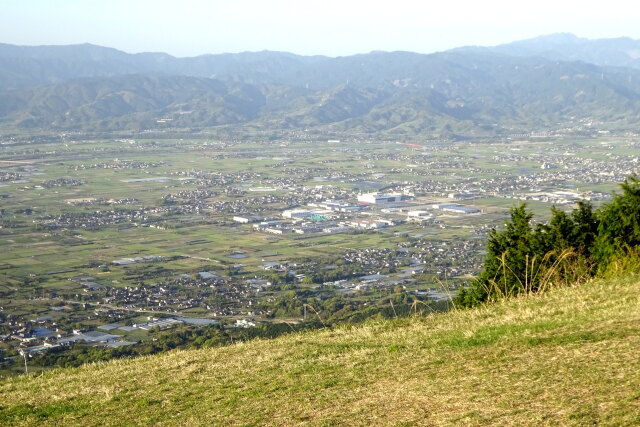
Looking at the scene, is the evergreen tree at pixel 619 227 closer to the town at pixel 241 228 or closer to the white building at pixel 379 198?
the town at pixel 241 228

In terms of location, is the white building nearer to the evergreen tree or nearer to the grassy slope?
the evergreen tree

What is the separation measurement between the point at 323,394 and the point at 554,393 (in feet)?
6.37

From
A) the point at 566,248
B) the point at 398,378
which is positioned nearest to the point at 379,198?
the point at 566,248

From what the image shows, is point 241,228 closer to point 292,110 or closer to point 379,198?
point 379,198

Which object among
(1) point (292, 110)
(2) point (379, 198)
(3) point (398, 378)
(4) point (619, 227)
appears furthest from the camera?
(1) point (292, 110)

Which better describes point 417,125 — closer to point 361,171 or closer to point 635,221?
point 361,171

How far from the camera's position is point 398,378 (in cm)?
775

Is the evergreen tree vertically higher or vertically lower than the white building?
higher

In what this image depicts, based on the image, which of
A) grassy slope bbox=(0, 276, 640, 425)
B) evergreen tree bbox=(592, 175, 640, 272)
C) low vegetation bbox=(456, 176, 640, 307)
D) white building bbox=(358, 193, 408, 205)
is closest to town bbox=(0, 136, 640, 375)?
white building bbox=(358, 193, 408, 205)

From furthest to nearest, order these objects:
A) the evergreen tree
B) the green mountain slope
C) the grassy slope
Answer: the green mountain slope
the evergreen tree
the grassy slope

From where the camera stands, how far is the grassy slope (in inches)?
259

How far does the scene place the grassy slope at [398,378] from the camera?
657cm

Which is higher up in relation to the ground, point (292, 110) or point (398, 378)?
point (398, 378)

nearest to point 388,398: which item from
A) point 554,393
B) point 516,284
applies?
point 554,393
